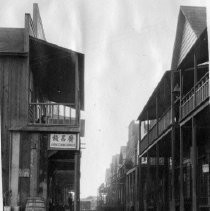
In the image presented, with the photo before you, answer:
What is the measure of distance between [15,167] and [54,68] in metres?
4.60

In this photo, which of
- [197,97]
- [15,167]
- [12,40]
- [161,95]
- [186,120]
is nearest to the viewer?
[15,167]

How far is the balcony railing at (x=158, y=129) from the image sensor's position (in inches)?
858

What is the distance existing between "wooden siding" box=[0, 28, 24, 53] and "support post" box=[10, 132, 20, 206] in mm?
3235

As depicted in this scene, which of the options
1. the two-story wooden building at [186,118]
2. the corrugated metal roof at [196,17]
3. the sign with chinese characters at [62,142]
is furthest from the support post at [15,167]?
the corrugated metal roof at [196,17]

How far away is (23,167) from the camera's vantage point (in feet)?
57.1

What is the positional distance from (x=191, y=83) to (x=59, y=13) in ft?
43.5

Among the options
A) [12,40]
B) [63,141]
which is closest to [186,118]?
[63,141]

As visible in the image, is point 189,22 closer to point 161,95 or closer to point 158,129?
point 161,95

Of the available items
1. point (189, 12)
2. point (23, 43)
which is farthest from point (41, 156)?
point (189, 12)

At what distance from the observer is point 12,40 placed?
1805 centimetres

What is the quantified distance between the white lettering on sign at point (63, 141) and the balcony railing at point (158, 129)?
625 centimetres

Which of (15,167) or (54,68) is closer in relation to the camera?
(15,167)

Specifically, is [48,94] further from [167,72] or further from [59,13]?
[59,13]

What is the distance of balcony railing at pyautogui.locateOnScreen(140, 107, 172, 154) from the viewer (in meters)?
21.8
